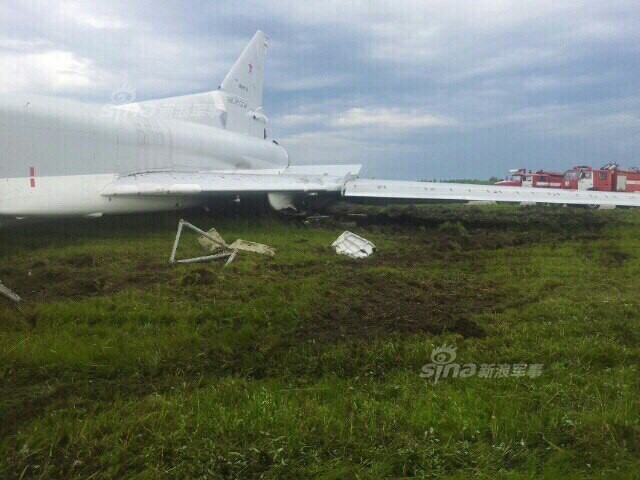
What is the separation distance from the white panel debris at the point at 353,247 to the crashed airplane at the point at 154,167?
3.21m

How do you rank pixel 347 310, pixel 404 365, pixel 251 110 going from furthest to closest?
pixel 251 110 < pixel 347 310 < pixel 404 365

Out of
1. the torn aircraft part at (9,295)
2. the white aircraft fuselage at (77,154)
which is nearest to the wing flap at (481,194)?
the white aircraft fuselage at (77,154)

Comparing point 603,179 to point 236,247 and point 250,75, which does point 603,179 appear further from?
point 236,247

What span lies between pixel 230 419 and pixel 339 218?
11.0 m

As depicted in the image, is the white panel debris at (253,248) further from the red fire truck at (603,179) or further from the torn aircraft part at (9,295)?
the red fire truck at (603,179)

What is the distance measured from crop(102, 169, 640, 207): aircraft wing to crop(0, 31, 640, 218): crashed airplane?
2cm

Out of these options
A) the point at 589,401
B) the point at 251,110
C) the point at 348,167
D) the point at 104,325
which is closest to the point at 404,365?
the point at 589,401

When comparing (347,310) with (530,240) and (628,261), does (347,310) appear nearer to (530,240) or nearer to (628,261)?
(628,261)

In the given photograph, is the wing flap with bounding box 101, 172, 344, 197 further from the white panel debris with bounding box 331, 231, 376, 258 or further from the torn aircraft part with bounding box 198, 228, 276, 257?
the white panel debris with bounding box 331, 231, 376, 258

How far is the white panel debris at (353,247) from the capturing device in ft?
26.8

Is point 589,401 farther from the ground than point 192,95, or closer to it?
closer to it

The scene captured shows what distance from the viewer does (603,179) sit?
2617 cm

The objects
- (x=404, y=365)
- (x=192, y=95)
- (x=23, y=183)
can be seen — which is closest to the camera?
(x=404, y=365)

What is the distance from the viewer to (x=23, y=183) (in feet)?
26.8
